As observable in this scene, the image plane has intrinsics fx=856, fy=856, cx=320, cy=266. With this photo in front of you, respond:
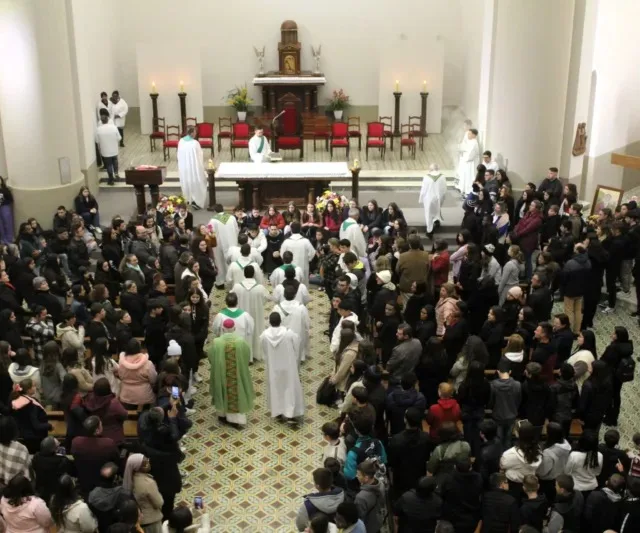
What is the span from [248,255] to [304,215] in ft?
9.54

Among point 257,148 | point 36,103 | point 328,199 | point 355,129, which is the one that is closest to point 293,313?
point 328,199

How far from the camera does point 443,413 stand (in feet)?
28.6

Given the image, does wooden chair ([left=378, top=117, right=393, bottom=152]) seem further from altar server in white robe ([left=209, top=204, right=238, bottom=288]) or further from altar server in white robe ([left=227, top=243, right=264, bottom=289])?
altar server in white robe ([left=227, top=243, right=264, bottom=289])

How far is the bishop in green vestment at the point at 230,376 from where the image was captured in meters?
10.1

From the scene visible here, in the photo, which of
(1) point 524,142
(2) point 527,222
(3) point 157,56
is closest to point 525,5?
(1) point 524,142

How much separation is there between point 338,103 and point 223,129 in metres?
3.22

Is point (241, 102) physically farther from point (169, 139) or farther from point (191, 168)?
point (191, 168)

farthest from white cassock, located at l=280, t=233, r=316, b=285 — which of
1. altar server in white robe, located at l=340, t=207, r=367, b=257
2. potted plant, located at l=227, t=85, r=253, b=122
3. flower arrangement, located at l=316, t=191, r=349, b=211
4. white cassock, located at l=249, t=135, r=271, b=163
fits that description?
potted plant, located at l=227, t=85, r=253, b=122

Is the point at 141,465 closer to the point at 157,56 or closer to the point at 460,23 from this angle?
the point at 157,56

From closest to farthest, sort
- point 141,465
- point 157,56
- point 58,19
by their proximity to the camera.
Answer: point 141,465 → point 58,19 → point 157,56

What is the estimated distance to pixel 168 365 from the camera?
8.94 meters

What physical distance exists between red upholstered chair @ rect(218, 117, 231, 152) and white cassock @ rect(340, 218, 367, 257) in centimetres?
864

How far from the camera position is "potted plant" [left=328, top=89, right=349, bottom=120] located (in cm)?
2342

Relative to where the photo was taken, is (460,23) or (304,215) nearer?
(304,215)
